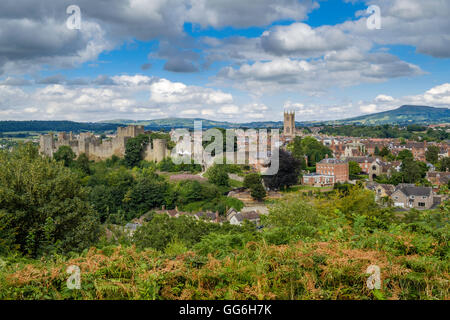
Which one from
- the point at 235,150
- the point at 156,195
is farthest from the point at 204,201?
the point at 235,150

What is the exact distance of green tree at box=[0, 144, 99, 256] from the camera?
33.2 feet

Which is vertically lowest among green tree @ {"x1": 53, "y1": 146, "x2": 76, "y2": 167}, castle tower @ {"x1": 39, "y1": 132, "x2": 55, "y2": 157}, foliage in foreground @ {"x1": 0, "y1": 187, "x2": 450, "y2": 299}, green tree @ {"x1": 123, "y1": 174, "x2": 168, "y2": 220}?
green tree @ {"x1": 123, "y1": 174, "x2": 168, "y2": 220}

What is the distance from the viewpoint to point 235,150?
5538cm

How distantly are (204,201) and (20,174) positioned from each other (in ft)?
84.3

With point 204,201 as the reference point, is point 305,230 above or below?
above

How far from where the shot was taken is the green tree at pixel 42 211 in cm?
1013

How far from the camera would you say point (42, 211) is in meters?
10.8

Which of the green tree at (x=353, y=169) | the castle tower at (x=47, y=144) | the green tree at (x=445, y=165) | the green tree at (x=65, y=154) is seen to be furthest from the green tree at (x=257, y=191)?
the green tree at (x=445, y=165)

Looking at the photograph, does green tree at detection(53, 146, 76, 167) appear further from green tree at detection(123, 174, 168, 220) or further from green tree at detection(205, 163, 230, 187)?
green tree at detection(205, 163, 230, 187)

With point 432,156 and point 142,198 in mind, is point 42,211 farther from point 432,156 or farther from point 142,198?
point 432,156

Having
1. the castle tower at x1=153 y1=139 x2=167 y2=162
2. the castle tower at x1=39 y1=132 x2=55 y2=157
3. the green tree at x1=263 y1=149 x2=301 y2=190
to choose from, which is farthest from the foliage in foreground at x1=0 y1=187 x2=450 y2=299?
the castle tower at x1=39 y1=132 x2=55 y2=157
